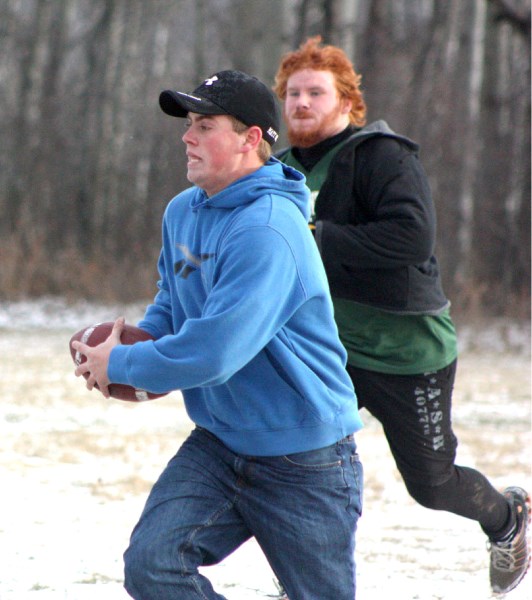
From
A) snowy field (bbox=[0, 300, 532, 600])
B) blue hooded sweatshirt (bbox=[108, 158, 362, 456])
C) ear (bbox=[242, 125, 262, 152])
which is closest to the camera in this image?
blue hooded sweatshirt (bbox=[108, 158, 362, 456])

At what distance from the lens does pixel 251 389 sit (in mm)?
3148

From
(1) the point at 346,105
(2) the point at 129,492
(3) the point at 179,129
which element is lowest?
(2) the point at 129,492

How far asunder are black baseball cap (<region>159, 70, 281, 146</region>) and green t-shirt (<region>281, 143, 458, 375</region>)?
4.47 feet

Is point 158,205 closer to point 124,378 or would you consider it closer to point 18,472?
point 18,472

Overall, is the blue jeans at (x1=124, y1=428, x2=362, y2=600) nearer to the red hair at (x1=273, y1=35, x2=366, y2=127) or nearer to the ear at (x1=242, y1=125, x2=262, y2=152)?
the ear at (x1=242, y1=125, x2=262, y2=152)

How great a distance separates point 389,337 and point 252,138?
4.88 ft

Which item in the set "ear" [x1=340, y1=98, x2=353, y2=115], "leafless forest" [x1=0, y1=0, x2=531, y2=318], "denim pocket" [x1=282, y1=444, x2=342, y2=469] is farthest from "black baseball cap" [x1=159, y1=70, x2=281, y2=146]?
"leafless forest" [x1=0, y1=0, x2=531, y2=318]

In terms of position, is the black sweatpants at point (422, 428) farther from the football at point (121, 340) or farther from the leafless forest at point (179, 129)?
the leafless forest at point (179, 129)

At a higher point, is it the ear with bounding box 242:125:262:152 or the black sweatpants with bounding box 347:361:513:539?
the ear with bounding box 242:125:262:152

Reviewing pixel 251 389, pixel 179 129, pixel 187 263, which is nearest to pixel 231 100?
pixel 187 263

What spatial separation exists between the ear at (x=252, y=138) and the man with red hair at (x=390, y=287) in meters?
1.23

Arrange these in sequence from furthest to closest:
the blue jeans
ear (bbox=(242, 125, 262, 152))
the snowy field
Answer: the snowy field
ear (bbox=(242, 125, 262, 152))
the blue jeans

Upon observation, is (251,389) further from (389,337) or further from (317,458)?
(389,337)

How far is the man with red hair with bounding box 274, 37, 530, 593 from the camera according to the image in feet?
14.5
